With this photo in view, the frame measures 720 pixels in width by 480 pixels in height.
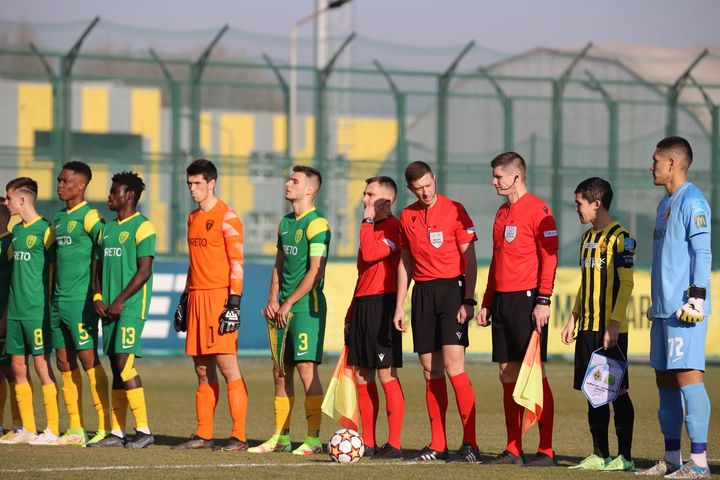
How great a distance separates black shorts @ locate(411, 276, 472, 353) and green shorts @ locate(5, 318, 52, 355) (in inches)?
132

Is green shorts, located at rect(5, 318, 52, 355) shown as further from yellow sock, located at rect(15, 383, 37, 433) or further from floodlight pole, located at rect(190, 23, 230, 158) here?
floodlight pole, located at rect(190, 23, 230, 158)

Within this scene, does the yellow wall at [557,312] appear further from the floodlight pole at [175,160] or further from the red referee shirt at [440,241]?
the red referee shirt at [440,241]

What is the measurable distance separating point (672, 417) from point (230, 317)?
359cm

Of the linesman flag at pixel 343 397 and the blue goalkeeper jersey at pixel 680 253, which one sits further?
the linesman flag at pixel 343 397

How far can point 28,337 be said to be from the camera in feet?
34.6

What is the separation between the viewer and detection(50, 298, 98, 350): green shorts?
10266 millimetres

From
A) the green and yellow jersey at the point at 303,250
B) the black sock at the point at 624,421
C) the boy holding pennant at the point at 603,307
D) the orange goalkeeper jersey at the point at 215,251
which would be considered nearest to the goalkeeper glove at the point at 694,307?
the boy holding pennant at the point at 603,307

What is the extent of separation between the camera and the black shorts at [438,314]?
9367 mm

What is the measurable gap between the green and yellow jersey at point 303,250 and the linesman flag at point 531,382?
1.94 meters

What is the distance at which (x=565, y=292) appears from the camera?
68.0 ft

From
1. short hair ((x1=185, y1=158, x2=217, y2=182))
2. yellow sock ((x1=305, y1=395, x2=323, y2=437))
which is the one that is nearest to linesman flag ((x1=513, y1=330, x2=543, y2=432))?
yellow sock ((x1=305, y1=395, x2=323, y2=437))

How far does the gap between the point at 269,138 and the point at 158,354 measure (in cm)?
739

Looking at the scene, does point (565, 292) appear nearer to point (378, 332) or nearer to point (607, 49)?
point (607, 49)

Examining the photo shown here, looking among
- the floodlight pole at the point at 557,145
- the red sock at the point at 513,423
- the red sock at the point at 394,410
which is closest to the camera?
the red sock at the point at 513,423
